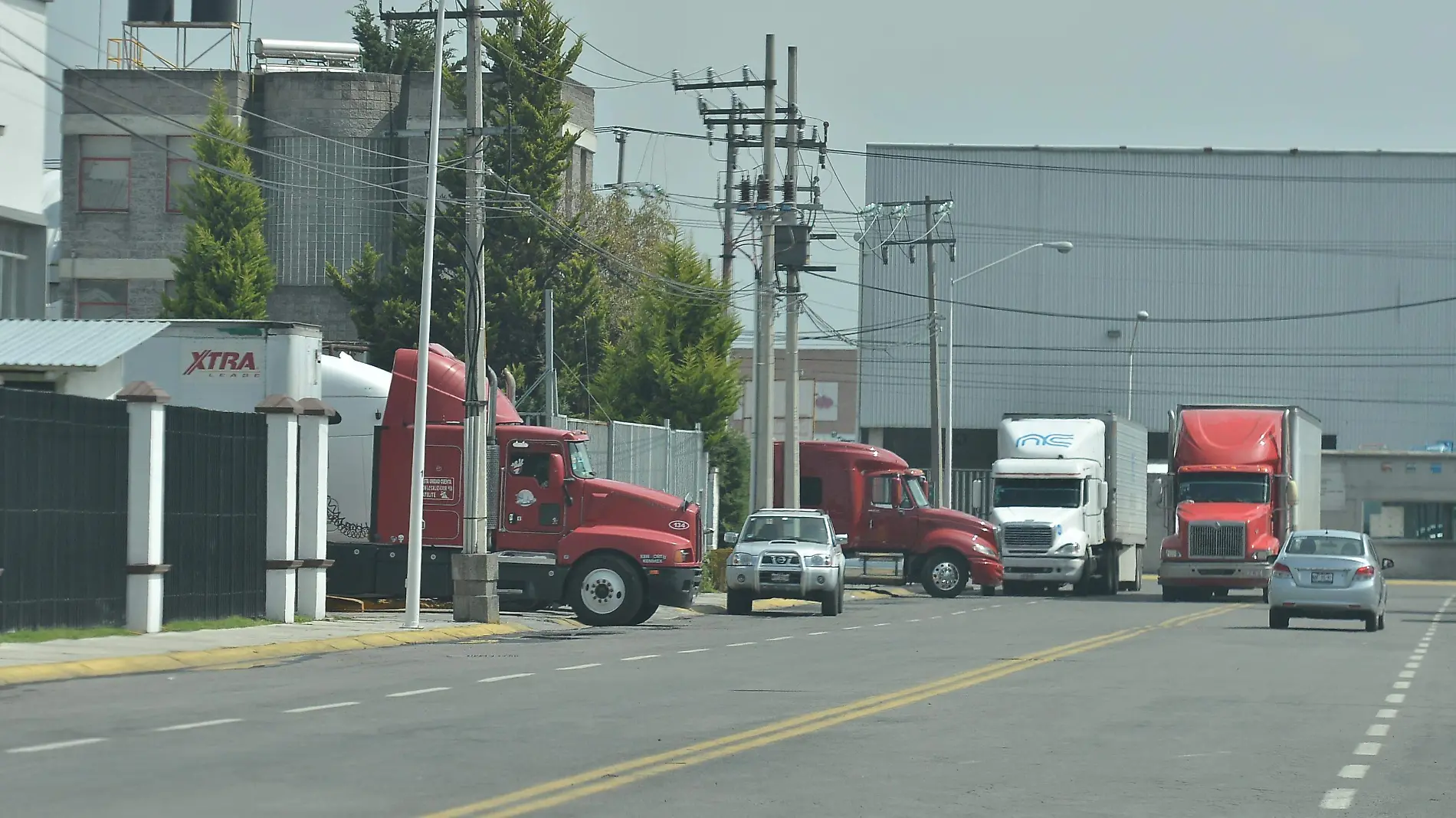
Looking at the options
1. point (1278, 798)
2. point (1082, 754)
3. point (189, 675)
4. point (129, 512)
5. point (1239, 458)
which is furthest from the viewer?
point (1239, 458)

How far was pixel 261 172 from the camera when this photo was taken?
59.8 meters

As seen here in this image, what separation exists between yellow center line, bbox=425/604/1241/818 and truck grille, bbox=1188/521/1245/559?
2257cm

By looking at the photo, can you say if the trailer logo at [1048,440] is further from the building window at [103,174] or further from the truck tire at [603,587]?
the building window at [103,174]

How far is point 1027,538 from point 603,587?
64.3 feet

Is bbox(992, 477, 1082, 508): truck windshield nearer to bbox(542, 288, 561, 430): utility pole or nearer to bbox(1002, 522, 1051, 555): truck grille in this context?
bbox(1002, 522, 1051, 555): truck grille

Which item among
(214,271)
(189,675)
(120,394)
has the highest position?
(214,271)

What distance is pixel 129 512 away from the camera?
78.2 ft

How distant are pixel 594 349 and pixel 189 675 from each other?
137 ft

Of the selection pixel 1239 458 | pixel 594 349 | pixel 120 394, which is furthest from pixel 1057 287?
pixel 120 394

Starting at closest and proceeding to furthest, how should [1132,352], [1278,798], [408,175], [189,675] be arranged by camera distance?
[1278,798]
[189,675]
[408,175]
[1132,352]

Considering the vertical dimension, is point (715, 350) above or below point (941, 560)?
above

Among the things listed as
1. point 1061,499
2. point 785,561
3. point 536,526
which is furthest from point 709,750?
point 1061,499

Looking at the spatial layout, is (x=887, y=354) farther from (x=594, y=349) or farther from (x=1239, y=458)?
(x=1239, y=458)

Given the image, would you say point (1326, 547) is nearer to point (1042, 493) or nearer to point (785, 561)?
point (785, 561)
